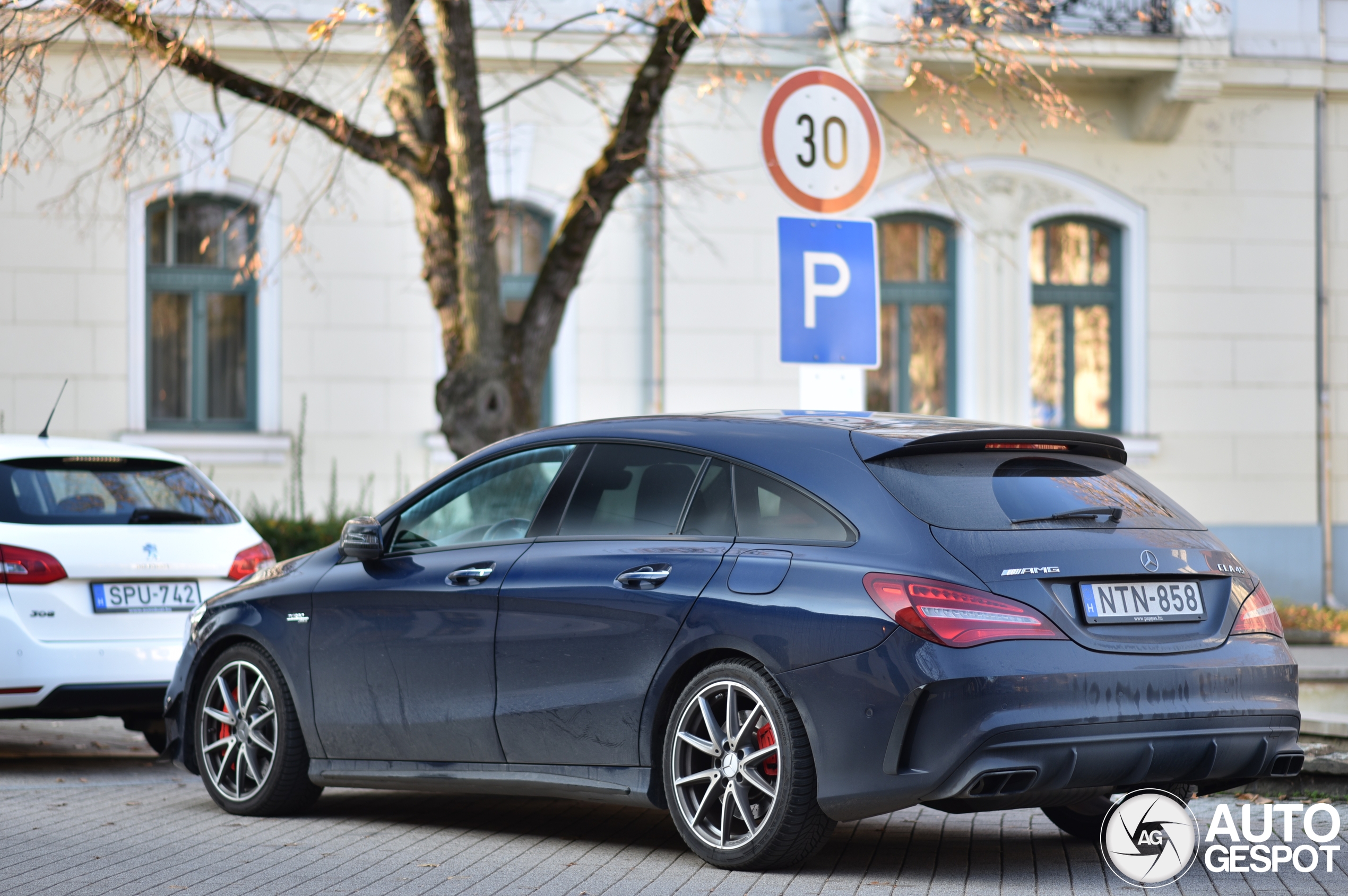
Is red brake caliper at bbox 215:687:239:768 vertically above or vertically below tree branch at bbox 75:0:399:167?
below

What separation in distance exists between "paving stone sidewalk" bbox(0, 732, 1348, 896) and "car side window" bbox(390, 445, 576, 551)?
1132 millimetres

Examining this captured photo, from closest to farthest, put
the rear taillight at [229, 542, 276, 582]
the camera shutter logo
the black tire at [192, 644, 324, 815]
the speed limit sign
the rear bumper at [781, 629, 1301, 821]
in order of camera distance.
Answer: the rear bumper at [781, 629, 1301, 821]
the camera shutter logo
the black tire at [192, 644, 324, 815]
the speed limit sign
the rear taillight at [229, 542, 276, 582]

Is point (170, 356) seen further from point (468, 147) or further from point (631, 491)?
point (631, 491)

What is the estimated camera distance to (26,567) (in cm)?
814

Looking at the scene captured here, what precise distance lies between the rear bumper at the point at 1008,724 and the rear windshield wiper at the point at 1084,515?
442 mm

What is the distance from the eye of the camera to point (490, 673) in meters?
6.05

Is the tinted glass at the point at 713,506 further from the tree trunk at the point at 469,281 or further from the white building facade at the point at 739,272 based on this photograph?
the white building facade at the point at 739,272

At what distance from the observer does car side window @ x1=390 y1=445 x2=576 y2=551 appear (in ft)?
20.6

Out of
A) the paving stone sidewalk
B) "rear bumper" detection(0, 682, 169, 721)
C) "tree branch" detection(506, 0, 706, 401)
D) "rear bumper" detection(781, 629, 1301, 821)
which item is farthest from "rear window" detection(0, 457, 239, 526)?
"rear bumper" detection(781, 629, 1301, 821)

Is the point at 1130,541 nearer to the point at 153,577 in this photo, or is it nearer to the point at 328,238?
the point at 153,577

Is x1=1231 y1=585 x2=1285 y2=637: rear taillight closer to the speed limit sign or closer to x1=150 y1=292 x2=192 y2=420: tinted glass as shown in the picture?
the speed limit sign

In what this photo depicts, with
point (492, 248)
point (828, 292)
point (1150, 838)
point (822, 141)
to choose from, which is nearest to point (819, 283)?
point (828, 292)

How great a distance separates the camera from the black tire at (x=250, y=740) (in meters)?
6.80

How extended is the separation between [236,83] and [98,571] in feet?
12.8
